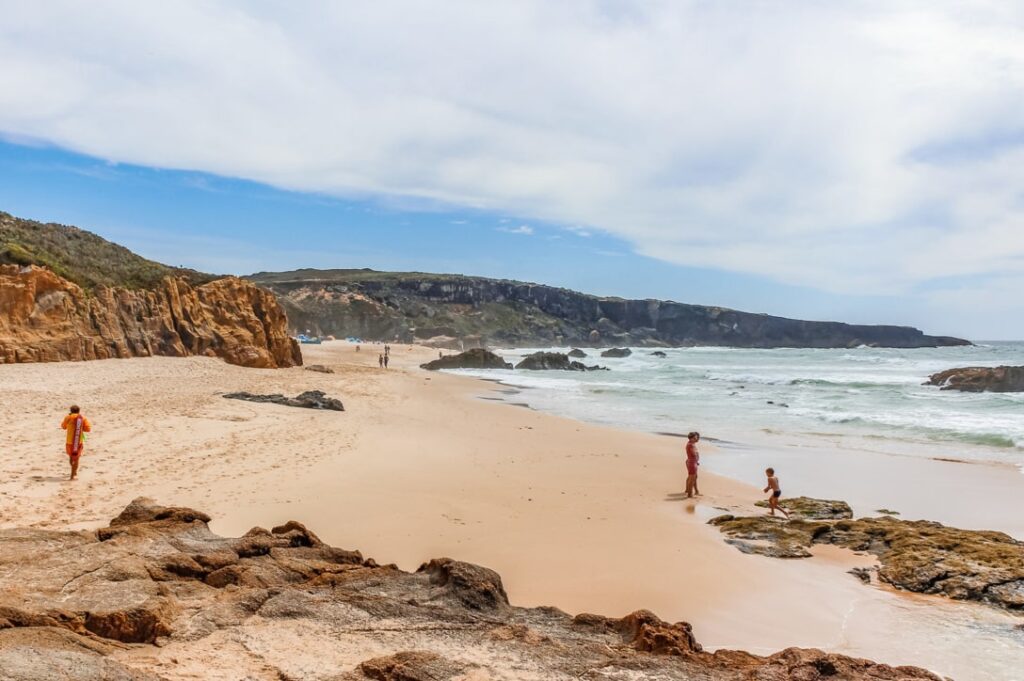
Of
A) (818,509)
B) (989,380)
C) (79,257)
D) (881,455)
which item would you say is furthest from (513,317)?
(818,509)

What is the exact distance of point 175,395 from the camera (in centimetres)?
1714

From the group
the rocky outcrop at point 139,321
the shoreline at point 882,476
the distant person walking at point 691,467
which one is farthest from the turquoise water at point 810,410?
the rocky outcrop at point 139,321

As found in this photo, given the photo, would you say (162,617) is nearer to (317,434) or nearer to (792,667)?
(792,667)

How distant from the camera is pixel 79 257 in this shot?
2898cm

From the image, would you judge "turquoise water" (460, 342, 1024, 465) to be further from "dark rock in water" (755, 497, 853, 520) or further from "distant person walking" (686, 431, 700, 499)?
"dark rock in water" (755, 497, 853, 520)

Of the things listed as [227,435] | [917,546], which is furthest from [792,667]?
[227,435]

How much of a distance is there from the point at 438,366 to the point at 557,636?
140 feet

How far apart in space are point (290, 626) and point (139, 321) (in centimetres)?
2619

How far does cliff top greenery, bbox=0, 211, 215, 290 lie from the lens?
2481cm

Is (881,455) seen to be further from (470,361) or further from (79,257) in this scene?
(470,361)

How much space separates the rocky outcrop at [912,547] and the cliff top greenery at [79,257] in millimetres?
25458

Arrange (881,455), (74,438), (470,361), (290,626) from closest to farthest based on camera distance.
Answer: (290,626) < (74,438) < (881,455) < (470,361)

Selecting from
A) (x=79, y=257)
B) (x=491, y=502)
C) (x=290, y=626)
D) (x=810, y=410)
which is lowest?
(x=491, y=502)

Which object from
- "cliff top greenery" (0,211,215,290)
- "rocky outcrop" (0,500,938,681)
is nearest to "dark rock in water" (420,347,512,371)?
"cliff top greenery" (0,211,215,290)
